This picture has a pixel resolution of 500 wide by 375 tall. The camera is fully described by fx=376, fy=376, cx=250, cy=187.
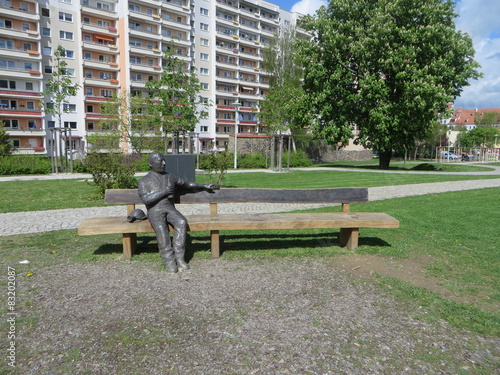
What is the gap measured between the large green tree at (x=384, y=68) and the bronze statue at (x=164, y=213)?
2092 cm

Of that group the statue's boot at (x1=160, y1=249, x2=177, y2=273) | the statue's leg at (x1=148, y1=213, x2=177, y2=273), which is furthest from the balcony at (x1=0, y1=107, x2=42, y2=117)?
the statue's boot at (x1=160, y1=249, x2=177, y2=273)

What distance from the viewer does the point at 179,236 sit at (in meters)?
4.88

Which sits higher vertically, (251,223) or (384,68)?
(384,68)

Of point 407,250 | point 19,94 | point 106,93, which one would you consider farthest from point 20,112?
point 407,250

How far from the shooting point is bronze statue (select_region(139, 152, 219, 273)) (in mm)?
4816

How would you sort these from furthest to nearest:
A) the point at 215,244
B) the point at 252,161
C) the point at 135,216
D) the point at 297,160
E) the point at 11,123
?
the point at 11,123 → the point at 297,160 → the point at 252,161 → the point at 215,244 → the point at 135,216

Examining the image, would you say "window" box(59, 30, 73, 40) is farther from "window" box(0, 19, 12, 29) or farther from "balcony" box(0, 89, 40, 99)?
"balcony" box(0, 89, 40, 99)

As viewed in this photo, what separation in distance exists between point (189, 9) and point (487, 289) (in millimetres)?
61458

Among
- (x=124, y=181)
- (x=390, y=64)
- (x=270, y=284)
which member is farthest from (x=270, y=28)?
(x=270, y=284)

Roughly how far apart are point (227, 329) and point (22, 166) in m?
22.9

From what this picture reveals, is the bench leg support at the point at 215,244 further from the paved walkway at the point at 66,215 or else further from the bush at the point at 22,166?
the bush at the point at 22,166

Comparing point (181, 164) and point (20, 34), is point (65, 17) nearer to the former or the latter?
point (20, 34)

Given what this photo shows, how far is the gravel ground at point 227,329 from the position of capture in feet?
8.93

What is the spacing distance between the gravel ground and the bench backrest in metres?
1.21
